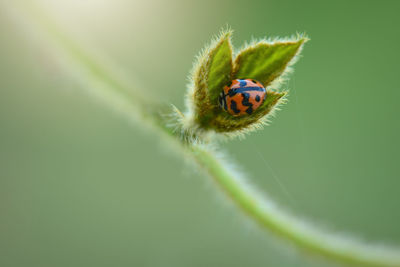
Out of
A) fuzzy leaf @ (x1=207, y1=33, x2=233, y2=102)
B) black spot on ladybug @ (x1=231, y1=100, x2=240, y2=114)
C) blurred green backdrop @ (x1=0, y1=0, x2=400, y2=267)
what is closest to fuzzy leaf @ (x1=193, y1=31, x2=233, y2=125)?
fuzzy leaf @ (x1=207, y1=33, x2=233, y2=102)

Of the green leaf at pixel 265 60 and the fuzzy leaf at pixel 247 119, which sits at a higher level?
the green leaf at pixel 265 60

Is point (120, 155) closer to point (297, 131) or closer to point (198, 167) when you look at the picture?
point (297, 131)

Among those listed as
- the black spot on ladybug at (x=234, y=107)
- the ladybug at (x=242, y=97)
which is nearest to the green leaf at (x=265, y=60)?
the ladybug at (x=242, y=97)

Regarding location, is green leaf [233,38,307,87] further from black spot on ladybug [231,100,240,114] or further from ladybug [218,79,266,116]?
black spot on ladybug [231,100,240,114]

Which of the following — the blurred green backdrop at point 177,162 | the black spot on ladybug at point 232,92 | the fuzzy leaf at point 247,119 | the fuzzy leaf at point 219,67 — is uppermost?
the blurred green backdrop at point 177,162

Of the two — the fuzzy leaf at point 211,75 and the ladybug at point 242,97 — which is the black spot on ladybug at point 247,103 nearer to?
the ladybug at point 242,97

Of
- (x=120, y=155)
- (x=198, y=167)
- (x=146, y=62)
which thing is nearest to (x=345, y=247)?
(x=198, y=167)

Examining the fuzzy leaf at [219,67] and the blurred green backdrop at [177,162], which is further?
the blurred green backdrop at [177,162]
